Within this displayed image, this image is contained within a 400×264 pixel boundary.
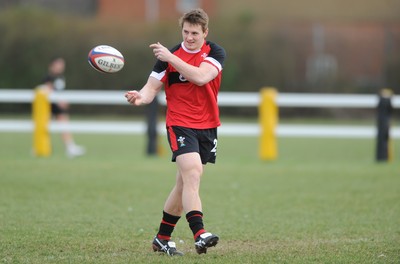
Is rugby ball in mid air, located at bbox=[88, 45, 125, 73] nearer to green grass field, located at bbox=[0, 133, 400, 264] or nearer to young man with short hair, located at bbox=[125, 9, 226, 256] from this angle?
young man with short hair, located at bbox=[125, 9, 226, 256]

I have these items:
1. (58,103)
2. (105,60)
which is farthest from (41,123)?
(105,60)

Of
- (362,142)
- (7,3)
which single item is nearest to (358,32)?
(362,142)

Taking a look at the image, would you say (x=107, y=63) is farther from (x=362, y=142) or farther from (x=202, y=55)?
(x=362, y=142)

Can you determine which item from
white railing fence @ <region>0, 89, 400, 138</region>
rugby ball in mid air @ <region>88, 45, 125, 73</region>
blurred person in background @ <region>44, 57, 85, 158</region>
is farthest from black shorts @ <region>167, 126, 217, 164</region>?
blurred person in background @ <region>44, 57, 85, 158</region>

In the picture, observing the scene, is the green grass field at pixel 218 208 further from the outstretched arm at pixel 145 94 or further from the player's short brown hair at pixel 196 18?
the player's short brown hair at pixel 196 18

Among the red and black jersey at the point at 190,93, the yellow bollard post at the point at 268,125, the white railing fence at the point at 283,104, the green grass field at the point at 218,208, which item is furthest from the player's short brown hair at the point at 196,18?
the white railing fence at the point at 283,104

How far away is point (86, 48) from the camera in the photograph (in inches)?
1357

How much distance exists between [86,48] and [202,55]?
2744 cm

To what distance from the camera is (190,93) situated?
24.8 ft

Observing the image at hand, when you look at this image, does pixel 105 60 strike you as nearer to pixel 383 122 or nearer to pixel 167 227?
pixel 167 227

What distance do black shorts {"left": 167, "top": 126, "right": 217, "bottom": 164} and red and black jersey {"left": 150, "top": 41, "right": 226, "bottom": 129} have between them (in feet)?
0.16

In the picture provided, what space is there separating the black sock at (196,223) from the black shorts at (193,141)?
536 mm

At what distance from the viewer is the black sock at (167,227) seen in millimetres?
7668

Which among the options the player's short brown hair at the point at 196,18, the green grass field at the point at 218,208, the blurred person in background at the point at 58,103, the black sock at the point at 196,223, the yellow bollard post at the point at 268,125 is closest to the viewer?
the black sock at the point at 196,223
